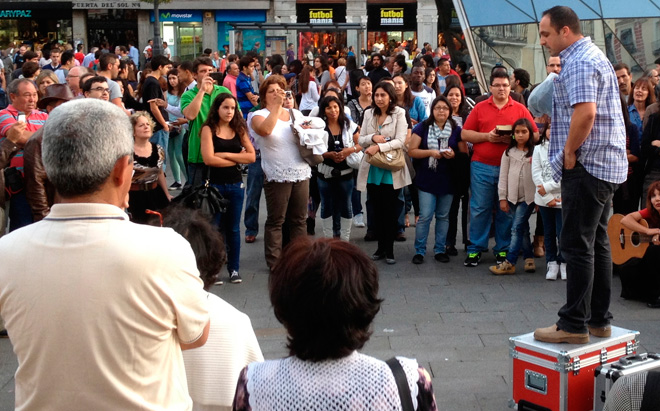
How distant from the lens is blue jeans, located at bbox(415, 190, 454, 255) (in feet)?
28.3

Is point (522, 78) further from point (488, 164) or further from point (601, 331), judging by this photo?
point (601, 331)

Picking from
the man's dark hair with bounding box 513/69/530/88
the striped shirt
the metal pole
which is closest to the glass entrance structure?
the metal pole

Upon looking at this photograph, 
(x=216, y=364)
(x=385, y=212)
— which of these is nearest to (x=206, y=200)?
(x=385, y=212)

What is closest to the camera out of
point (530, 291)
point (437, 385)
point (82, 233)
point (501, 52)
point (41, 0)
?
point (82, 233)

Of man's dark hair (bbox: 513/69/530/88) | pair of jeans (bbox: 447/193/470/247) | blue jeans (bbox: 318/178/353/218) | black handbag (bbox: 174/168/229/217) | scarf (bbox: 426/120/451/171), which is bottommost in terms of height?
pair of jeans (bbox: 447/193/470/247)

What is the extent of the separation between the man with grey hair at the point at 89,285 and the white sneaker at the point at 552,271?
19.6ft

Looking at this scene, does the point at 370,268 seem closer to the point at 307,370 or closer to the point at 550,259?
the point at 307,370

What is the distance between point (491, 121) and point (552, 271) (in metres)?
1.58

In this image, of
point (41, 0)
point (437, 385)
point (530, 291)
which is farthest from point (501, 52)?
point (41, 0)

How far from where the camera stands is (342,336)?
2.37m

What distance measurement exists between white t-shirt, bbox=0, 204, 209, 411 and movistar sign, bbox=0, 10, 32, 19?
40871 millimetres

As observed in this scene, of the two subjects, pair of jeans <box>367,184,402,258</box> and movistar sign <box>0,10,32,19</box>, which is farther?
movistar sign <box>0,10,32,19</box>

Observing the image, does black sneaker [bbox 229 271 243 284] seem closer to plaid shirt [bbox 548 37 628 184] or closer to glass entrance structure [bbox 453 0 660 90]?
plaid shirt [bbox 548 37 628 184]

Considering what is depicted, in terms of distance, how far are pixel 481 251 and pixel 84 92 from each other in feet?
13.9
